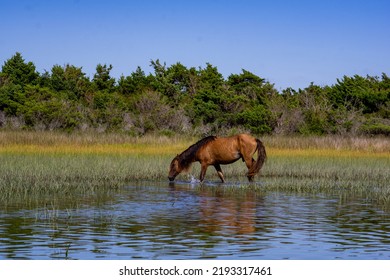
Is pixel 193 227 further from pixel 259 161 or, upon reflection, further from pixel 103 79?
pixel 103 79

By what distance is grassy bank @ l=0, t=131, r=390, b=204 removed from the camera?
57.4ft

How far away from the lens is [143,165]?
75.7 feet

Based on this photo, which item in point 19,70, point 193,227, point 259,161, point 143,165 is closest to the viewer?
point 193,227

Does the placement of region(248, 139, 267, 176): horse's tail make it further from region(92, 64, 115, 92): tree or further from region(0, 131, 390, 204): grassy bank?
region(92, 64, 115, 92): tree

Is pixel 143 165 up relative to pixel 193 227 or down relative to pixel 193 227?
up

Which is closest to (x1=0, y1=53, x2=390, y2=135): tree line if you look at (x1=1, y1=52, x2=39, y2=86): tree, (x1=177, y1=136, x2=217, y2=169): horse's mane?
(x1=1, y1=52, x2=39, y2=86): tree

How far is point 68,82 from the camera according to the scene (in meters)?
61.9

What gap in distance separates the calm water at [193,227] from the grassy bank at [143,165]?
1.57m

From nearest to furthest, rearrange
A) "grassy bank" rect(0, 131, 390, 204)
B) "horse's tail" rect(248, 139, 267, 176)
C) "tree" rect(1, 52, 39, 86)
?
"grassy bank" rect(0, 131, 390, 204) < "horse's tail" rect(248, 139, 267, 176) < "tree" rect(1, 52, 39, 86)

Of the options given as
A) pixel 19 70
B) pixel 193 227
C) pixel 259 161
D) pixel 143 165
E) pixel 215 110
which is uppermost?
pixel 19 70

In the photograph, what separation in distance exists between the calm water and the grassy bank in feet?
5.15

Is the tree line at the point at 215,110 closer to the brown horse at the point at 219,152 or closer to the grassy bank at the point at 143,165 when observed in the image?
the grassy bank at the point at 143,165

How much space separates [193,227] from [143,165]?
39.0ft

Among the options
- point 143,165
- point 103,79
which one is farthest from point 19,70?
point 143,165
